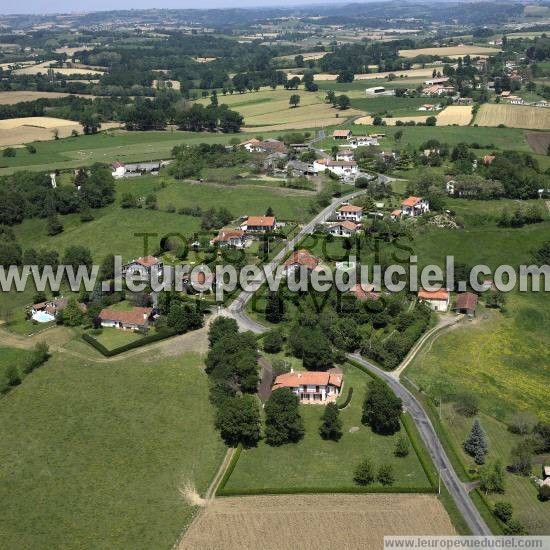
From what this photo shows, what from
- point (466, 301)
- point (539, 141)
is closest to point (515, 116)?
point (539, 141)

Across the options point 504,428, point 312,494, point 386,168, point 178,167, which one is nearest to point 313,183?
point 386,168

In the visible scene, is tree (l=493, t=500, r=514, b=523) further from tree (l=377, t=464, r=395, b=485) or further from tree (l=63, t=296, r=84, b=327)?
tree (l=63, t=296, r=84, b=327)

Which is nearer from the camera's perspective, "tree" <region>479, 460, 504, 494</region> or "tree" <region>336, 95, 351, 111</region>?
"tree" <region>479, 460, 504, 494</region>

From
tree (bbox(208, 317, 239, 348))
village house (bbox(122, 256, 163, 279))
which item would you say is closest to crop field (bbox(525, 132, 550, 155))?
village house (bbox(122, 256, 163, 279))

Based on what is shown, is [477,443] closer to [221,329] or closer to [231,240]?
[221,329]

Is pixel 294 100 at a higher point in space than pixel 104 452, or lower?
higher
